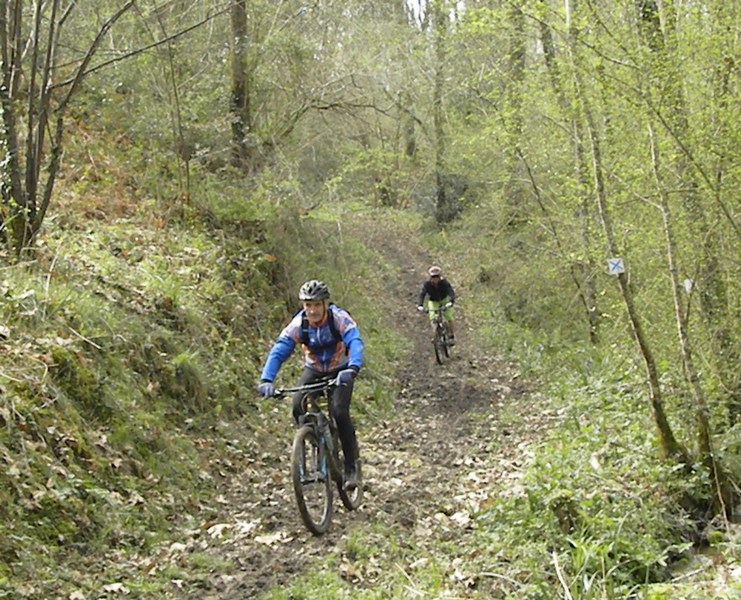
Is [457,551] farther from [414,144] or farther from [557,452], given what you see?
[414,144]

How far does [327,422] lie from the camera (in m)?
7.75

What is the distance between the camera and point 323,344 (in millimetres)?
7922

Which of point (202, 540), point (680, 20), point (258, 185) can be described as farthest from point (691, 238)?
point (258, 185)

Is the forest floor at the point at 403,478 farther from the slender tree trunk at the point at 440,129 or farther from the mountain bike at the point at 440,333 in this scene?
the slender tree trunk at the point at 440,129

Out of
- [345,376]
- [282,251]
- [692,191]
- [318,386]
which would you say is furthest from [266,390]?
[282,251]

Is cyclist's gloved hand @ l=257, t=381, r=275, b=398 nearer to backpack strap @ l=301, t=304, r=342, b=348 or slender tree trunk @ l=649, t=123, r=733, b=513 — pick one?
backpack strap @ l=301, t=304, r=342, b=348

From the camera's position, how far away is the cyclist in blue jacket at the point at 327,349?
304 inches

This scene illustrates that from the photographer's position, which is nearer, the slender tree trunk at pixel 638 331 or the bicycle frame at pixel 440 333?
the slender tree trunk at pixel 638 331

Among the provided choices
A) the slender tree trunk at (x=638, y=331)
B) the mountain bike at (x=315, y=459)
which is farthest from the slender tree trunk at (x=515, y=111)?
the mountain bike at (x=315, y=459)

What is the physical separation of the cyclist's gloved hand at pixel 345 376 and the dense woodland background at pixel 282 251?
75.2 inches

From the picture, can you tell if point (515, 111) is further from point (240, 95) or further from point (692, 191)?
point (692, 191)

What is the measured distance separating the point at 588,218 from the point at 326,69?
7095 mm

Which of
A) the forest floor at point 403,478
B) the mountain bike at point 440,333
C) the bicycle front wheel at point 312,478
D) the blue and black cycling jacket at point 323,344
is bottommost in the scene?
the forest floor at point 403,478

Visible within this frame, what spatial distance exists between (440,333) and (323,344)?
9.03 meters
